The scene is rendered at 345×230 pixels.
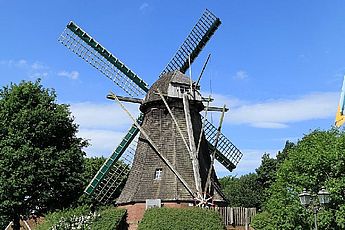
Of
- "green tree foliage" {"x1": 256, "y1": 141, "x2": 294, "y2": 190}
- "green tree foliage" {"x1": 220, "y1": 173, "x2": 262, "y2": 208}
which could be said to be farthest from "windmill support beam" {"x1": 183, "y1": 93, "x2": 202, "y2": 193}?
"green tree foliage" {"x1": 220, "y1": 173, "x2": 262, "y2": 208}

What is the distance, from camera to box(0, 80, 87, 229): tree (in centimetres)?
2759

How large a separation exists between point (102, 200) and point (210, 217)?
10.7 metres

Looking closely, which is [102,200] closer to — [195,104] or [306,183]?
[195,104]

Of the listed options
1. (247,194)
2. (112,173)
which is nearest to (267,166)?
(247,194)

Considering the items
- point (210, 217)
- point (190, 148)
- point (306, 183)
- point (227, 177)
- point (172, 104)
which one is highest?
point (227, 177)

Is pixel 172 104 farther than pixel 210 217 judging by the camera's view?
Yes

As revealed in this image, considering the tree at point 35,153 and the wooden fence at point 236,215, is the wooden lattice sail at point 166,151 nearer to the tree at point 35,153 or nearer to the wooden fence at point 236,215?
the wooden fence at point 236,215

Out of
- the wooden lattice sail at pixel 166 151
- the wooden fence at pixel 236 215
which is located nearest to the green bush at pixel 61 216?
the wooden lattice sail at pixel 166 151

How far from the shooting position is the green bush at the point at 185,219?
23.1 meters

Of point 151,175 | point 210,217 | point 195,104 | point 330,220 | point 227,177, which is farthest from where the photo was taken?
point 227,177

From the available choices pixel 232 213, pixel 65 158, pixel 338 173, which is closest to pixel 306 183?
pixel 338 173

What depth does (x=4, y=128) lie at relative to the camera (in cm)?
2858

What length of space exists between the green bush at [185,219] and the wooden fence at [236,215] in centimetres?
174

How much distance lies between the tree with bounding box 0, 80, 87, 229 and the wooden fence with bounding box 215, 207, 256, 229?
9.40 m
